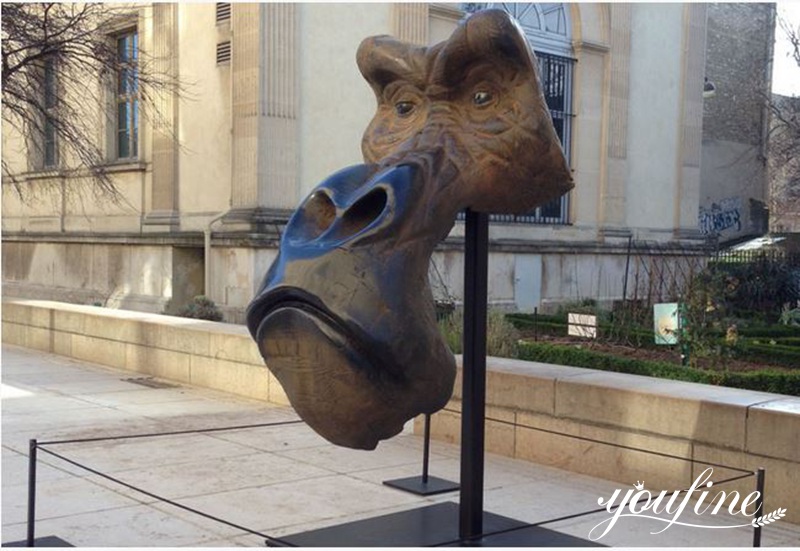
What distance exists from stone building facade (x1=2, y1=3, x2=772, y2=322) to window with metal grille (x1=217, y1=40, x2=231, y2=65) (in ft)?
0.14

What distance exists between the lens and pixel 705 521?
7.02 meters

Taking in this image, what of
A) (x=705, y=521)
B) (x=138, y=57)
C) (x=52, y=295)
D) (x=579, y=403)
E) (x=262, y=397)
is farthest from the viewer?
(x=52, y=295)

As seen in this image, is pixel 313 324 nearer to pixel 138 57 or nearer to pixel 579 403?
pixel 579 403

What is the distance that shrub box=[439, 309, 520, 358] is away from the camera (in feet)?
41.6

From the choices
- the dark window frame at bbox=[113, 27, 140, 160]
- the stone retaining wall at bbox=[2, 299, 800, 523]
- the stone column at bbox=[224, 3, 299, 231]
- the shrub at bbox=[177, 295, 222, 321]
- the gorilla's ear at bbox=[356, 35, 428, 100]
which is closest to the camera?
the gorilla's ear at bbox=[356, 35, 428, 100]

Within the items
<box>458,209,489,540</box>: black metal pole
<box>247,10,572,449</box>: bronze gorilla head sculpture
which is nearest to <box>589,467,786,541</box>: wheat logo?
<box>458,209,489,540</box>: black metal pole

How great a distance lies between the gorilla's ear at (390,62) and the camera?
4785 millimetres

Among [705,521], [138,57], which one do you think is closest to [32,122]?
[138,57]

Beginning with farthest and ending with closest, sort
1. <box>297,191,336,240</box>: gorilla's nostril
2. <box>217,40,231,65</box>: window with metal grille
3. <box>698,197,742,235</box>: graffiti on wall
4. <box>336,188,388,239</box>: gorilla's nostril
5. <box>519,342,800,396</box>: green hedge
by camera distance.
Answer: <box>698,197,742,235</box>: graffiti on wall, <box>217,40,231,65</box>: window with metal grille, <box>519,342,800,396</box>: green hedge, <box>297,191,336,240</box>: gorilla's nostril, <box>336,188,388,239</box>: gorilla's nostril

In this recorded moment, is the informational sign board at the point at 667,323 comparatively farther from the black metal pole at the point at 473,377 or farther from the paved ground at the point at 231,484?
the black metal pole at the point at 473,377

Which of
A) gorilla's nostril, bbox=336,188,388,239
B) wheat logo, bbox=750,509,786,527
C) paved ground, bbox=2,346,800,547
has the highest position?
gorilla's nostril, bbox=336,188,388,239

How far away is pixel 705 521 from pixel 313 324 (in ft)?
14.5

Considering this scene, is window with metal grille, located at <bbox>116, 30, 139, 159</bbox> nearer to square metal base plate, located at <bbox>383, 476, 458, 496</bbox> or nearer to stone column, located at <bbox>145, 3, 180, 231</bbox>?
stone column, located at <bbox>145, 3, 180, 231</bbox>

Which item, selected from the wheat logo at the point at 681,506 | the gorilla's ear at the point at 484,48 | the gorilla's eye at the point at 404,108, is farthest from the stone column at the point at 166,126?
the gorilla's ear at the point at 484,48
